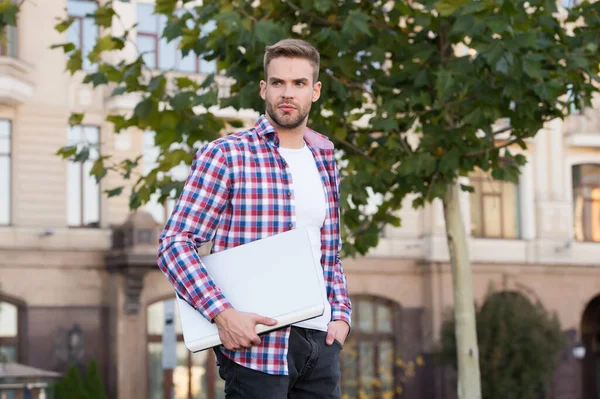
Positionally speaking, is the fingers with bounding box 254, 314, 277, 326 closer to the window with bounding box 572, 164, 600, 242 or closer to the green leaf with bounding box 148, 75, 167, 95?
→ the green leaf with bounding box 148, 75, 167, 95

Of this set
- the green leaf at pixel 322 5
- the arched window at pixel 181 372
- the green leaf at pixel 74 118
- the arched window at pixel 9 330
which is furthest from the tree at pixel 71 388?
the green leaf at pixel 322 5

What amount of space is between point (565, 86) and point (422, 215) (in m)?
16.5

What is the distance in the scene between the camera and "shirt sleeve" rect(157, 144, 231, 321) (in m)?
3.42

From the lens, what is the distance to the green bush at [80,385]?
22.1 m

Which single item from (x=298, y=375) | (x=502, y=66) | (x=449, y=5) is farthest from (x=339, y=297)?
(x=449, y=5)

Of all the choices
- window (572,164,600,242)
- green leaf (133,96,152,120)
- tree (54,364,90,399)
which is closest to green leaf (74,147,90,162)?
green leaf (133,96,152,120)

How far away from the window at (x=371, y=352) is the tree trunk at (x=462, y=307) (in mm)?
13996

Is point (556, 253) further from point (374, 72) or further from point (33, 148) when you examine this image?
point (374, 72)

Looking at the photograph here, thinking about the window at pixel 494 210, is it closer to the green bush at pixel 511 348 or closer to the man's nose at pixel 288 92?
the green bush at pixel 511 348

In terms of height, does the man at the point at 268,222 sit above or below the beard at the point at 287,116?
below

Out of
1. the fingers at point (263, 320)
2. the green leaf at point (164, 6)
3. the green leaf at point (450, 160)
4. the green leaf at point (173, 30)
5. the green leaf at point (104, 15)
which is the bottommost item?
the fingers at point (263, 320)

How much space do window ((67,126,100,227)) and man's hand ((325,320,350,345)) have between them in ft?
67.1

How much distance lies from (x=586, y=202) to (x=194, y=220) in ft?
86.2

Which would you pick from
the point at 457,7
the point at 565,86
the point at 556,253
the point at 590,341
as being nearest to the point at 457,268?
the point at 565,86
